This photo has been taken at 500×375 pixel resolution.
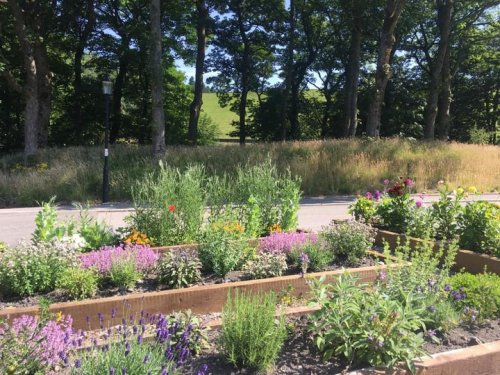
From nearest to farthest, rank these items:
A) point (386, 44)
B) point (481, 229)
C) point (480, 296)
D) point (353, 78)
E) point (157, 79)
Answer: point (480, 296) < point (481, 229) < point (157, 79) < point (386, 44) < point (353, 78)

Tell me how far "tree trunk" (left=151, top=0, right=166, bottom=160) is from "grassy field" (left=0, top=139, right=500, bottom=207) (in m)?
0.64

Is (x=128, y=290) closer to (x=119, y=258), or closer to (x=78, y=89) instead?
(x=119, y=258)

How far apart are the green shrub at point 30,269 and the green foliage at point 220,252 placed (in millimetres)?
1470

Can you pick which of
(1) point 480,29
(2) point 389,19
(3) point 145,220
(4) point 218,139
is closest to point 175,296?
(3) point 145,220

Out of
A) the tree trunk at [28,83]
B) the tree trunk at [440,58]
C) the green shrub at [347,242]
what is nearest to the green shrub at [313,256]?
the green shrub at [347,242]

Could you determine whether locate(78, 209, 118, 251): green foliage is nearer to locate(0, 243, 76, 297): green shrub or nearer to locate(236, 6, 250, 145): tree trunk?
locate(0, 243, 76, 297): green shrub

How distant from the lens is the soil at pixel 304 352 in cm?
343

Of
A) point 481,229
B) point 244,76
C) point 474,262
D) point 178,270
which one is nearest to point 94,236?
point 178,270

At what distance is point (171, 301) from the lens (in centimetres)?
452

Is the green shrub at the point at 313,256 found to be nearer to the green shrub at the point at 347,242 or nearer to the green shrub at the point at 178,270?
the green shrub at the point at 347,242

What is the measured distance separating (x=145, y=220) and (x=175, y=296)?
217cm

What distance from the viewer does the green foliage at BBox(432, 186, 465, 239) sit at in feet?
22.4

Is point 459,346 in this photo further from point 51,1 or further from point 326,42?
point 326,42

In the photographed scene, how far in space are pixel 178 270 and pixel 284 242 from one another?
172cm
